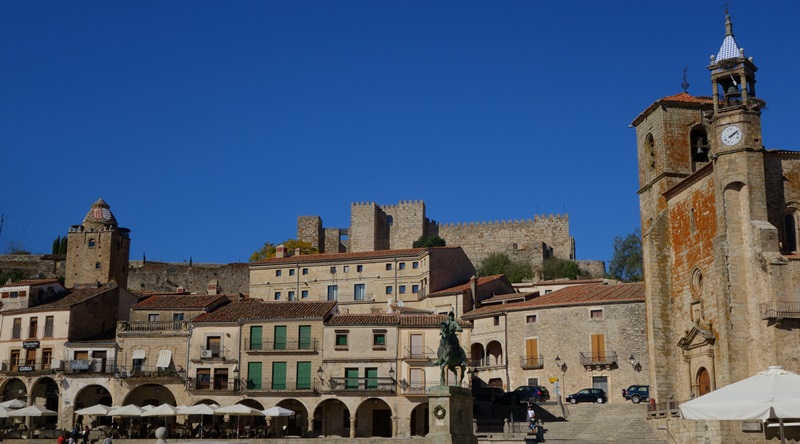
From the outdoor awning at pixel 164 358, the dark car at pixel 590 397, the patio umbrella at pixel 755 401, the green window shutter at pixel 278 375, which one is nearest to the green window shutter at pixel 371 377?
the green window shutter at pixel 278 375

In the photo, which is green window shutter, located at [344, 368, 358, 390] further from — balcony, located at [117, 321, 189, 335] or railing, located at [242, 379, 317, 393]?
balcony, located at [117, 321, 189, 335]

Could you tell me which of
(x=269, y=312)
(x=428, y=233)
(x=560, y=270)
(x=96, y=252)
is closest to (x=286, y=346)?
(x=269, y=312)

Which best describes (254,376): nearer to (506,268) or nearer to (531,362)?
(531,362)

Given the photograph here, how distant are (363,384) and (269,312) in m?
6.88

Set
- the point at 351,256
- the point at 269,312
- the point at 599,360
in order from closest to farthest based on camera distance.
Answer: the point at 269,312
the point at 599,360
the point at 351,256

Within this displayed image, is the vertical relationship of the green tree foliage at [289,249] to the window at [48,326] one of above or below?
above

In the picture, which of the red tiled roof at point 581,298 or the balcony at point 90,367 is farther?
the red tiled roof at point 581,298

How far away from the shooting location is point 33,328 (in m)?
54.7

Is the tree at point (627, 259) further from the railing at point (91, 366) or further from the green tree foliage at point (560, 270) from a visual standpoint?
the railing at point (91, 366)

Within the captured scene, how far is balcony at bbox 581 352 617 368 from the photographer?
172 feet

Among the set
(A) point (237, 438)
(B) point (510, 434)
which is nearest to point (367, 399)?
(A) point (237, 438)

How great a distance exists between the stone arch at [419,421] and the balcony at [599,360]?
9779 mm

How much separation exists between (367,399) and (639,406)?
13765mm

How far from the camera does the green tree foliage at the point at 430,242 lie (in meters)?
94.2
